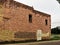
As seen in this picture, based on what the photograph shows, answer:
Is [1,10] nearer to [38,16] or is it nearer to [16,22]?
[16,22]

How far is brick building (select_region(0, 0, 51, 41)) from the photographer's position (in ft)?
63.2

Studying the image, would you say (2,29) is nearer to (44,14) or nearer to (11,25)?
(11,25)

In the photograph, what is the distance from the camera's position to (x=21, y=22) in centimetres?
2183

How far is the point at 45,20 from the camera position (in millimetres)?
27438

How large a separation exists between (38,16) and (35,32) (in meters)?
2.12

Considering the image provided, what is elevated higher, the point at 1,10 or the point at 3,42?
the point at 1,10

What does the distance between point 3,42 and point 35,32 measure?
6.63m

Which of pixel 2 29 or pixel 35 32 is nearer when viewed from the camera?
pixel 2 29

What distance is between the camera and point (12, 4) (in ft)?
66.0

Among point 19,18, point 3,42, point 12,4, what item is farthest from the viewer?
point 19,18

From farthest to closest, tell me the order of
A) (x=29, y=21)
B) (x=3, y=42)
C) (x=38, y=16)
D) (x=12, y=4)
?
(x=38, y=16) → (x=29, y=21) → (x=12, y=4) → (x=3, y=42)

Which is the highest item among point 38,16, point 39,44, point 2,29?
point 38,16

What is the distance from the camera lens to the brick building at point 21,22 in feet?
63.2

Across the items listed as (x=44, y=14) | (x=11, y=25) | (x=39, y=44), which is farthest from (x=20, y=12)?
(x=44, y=14)
